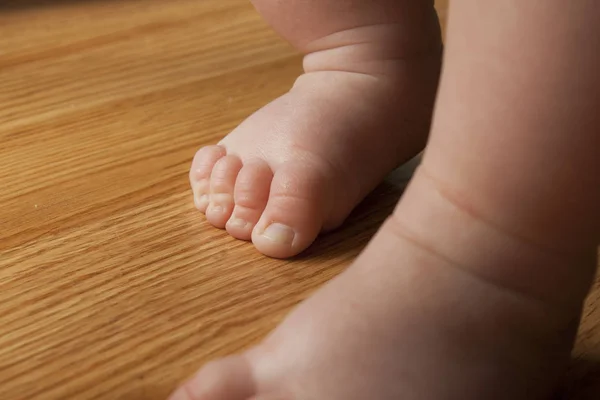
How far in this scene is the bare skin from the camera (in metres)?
0.42

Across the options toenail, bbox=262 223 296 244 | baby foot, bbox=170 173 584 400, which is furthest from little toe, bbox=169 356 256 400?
toenail, bbox=262 223 296 244

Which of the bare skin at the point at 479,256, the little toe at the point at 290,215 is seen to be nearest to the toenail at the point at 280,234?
the little toe at the point at 290,215

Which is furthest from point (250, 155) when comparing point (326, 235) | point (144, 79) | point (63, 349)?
point (144, 79)

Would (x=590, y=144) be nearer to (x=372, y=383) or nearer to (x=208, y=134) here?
(x=372, y=383)

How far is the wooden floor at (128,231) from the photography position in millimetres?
522

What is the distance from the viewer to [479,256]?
449 mm

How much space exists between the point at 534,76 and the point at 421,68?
32cm

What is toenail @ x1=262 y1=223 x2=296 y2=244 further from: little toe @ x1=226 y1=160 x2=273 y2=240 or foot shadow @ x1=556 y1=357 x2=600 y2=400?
foot shadow @ x1=556 y1=357 x2=600 y2=400

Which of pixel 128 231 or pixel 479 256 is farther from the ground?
pixel 479 256

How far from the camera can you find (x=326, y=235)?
0.66m

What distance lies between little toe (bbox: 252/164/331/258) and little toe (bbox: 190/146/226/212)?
0.08m

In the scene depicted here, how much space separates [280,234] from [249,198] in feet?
0.14

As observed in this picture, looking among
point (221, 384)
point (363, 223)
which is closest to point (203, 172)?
point (363, 223)

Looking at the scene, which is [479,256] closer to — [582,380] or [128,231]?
[582,380]
